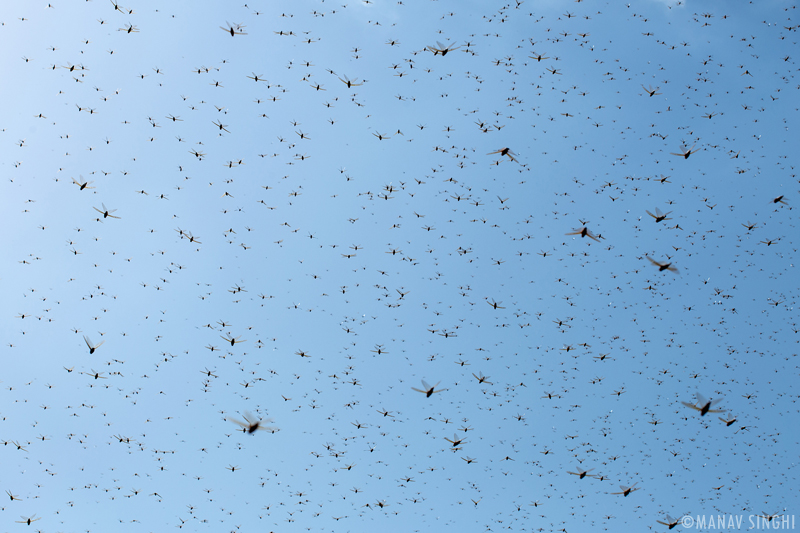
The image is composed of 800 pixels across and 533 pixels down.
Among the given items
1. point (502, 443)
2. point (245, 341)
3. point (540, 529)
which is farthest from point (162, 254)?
point (540, 529)

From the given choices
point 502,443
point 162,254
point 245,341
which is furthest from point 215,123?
point 502,443

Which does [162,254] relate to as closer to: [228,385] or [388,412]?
[228,385]

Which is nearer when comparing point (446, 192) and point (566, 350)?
point (446, 192)

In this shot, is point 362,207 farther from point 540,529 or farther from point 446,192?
point 540,529

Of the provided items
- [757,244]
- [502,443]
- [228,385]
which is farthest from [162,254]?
[757,244]

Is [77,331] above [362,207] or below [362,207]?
below

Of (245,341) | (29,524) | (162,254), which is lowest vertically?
(29,524)

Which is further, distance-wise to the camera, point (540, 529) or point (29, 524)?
point (540, 529)

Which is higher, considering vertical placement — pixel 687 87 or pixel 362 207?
pixel 687 87

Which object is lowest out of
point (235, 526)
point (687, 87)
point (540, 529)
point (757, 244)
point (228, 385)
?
point (235, 526)
